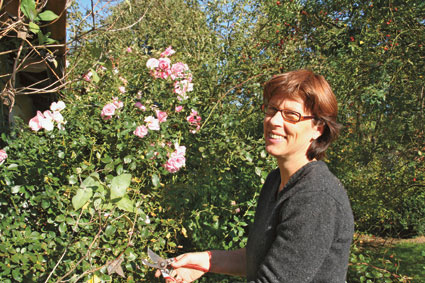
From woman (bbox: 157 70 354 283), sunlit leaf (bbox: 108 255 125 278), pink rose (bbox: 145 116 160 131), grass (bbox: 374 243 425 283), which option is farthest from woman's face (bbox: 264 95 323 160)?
grass (bbox: 374 243 425 283)

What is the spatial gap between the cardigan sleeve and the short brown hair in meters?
0.29

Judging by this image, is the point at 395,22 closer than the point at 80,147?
No

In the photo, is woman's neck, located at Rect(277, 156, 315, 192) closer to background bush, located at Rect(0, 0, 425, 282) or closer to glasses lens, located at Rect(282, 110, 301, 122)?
glasses lens, located at Rect(282, 110, 301, 122)

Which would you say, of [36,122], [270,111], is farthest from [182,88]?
[270,111]

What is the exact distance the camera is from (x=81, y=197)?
1.03 meters

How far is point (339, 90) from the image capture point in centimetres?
409

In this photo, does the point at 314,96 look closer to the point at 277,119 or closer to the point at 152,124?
the point at 277,119

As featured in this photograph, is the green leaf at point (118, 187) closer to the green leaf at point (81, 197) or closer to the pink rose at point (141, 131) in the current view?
the green leaf at point (81, 197)

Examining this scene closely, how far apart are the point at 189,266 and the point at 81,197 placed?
21.7 inches

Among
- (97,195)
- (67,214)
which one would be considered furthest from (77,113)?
(97,195)

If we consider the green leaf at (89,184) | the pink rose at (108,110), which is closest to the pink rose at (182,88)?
the pink rose at (108,110)

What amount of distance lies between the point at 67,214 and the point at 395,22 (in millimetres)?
3697

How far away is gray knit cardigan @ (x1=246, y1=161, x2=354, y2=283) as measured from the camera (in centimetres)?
92

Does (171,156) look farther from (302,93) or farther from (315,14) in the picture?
(315,14)
